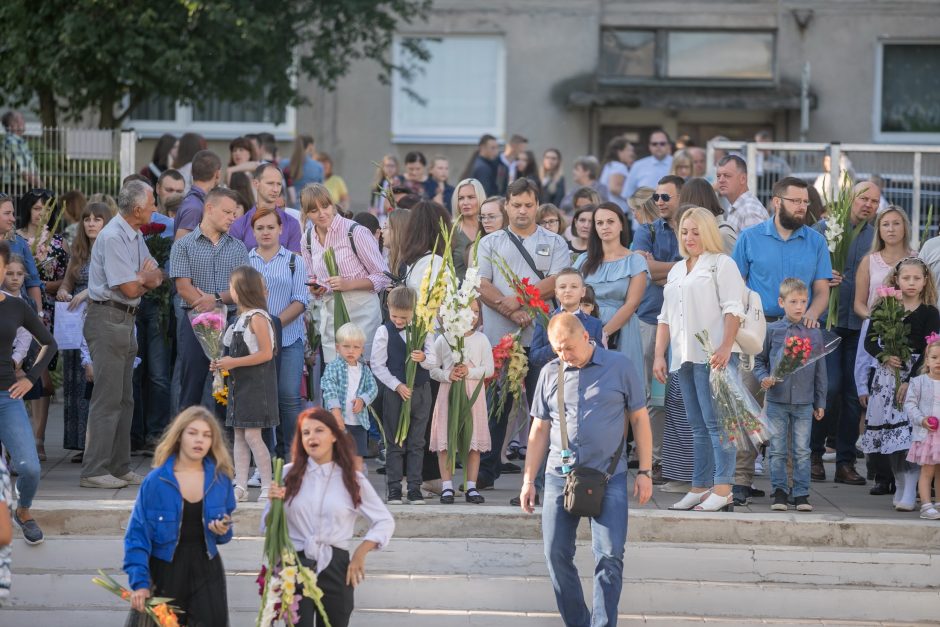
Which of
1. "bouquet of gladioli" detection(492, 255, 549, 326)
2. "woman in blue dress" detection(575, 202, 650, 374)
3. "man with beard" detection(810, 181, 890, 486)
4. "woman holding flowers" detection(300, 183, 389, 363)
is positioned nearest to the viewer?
"bouquet of gladioli" detection(492, 255, 549, 326)

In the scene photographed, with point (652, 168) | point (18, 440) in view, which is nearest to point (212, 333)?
point (18, 440)

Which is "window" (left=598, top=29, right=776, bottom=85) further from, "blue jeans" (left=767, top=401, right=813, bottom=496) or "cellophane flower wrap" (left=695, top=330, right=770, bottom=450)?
"cellophane flower wrap" (left=695, top=330, right=770, bottom=450)

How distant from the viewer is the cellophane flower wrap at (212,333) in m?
9.13

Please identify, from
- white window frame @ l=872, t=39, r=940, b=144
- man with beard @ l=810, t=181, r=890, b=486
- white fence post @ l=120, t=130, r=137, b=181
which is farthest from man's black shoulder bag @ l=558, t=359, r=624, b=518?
white window frame @ l=872, t=39, r=940, b=144

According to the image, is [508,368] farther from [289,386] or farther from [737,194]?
[737,194]

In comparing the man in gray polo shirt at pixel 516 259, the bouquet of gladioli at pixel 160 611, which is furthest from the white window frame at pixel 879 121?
the bouquet of gladioli at pixel 160 611

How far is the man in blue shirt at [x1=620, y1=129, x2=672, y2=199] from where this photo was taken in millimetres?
15453

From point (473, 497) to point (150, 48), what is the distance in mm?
9266

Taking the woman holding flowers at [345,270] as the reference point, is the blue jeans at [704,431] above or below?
below

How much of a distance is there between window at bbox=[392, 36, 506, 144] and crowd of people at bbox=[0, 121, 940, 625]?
41.8 feet

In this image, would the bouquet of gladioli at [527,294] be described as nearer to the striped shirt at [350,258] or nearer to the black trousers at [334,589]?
the striped shirt at [350,258]

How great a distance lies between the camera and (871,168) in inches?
556

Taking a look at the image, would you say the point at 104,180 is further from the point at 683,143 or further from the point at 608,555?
the point at 608,555

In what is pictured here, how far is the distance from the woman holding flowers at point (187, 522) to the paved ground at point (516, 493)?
245 centimetres
